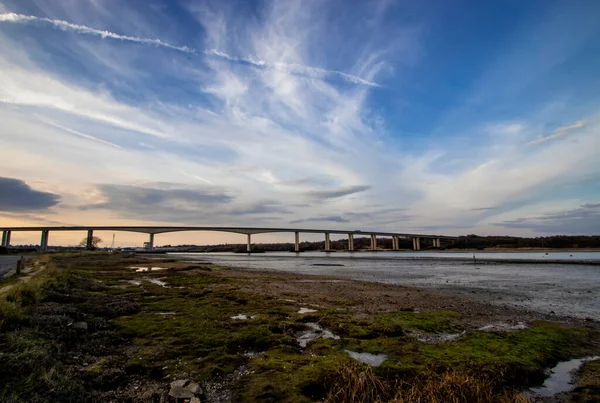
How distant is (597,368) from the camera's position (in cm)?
877

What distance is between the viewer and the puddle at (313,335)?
10802mm

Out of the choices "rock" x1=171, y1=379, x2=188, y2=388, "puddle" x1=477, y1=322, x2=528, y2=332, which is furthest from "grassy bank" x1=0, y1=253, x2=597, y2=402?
"puddle" x1=477, y1=322, x2=528, y2=332

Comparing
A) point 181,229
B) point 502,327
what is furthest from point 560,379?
point 181,229

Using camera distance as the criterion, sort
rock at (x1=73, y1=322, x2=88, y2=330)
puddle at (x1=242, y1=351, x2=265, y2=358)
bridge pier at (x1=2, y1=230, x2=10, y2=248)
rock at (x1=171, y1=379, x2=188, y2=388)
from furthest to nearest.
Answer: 1. bridge pier at (x1=2, y1=230, x2=10, y2=248)
2. rock at (x1=73, y1=322, x2=88, y2=330)
3. puddle at (x1=242, y1=351, x2=265, y2=358)
4. rock at (x1=171, y1=379, x2=188, y2=388)

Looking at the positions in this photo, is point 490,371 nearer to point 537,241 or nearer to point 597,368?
point 597,368

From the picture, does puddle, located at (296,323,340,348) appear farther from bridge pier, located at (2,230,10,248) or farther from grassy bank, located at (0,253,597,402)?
bridge pier, located at (2,230,10,248)

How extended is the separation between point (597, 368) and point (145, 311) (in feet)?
53.9

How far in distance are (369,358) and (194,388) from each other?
4838mm

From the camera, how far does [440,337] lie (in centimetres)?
1179

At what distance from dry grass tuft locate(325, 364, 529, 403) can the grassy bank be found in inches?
0.9

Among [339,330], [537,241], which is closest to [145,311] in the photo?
[339,330]

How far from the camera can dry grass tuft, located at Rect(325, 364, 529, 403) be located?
610 cm

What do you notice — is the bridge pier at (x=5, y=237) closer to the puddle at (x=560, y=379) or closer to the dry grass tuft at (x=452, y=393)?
the dry grass tuft at (x=452, y=393)

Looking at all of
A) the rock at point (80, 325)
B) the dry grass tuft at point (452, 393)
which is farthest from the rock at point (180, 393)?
the rock at point (80, 325)
